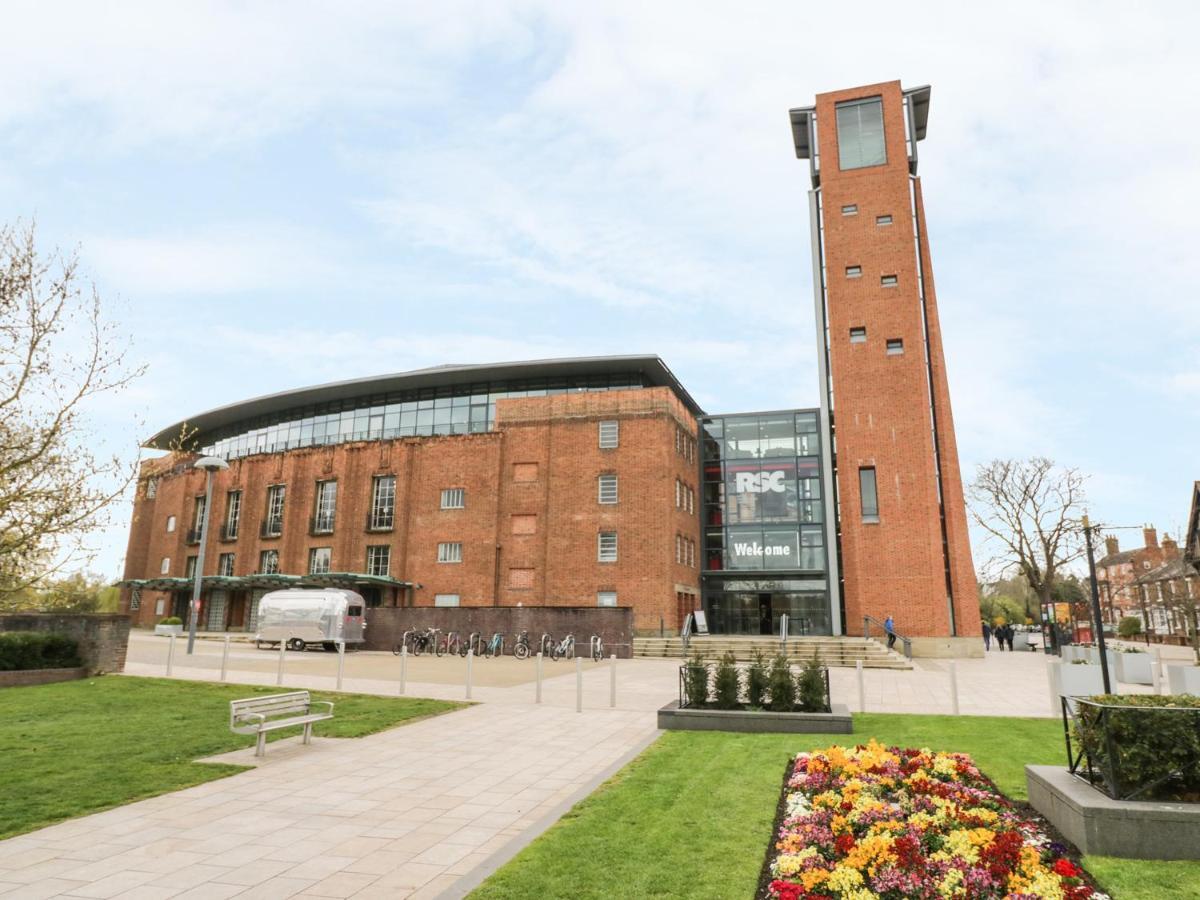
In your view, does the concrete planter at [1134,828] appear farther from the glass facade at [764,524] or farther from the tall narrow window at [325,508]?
the tall narrow window at [325,508]

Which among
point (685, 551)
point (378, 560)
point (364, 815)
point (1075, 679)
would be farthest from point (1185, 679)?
point (378, 560)

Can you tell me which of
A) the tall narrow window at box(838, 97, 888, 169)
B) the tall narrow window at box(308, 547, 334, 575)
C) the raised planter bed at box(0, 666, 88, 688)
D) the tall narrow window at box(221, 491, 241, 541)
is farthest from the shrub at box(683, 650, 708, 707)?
the tall narrow window at box(221, 491, 241, 541)

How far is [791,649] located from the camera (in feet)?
95.8

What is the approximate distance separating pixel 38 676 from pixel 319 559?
2660 centimetres

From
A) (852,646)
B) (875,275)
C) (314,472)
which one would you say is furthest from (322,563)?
(875,275)

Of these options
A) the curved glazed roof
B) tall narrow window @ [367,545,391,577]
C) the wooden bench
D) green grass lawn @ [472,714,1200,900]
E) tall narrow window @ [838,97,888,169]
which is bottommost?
green grass lawn @ [472,714,1200,900]

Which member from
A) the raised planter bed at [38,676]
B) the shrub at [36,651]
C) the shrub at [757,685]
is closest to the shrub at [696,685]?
the shrub at [757,685]

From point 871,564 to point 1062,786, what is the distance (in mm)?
27999

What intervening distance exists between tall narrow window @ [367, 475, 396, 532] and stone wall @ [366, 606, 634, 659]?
9130 millimetres

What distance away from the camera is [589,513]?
3688 centimetres

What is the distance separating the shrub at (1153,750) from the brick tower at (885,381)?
28114 mm

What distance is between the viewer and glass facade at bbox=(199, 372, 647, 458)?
4403 centimetres

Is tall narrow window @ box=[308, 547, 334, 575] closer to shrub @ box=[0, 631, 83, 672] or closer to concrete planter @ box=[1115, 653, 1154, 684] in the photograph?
shrub @ box=[0, 631, 83, 672]

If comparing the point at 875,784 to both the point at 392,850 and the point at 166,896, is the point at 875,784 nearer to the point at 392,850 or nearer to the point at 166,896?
the point at 392,850
